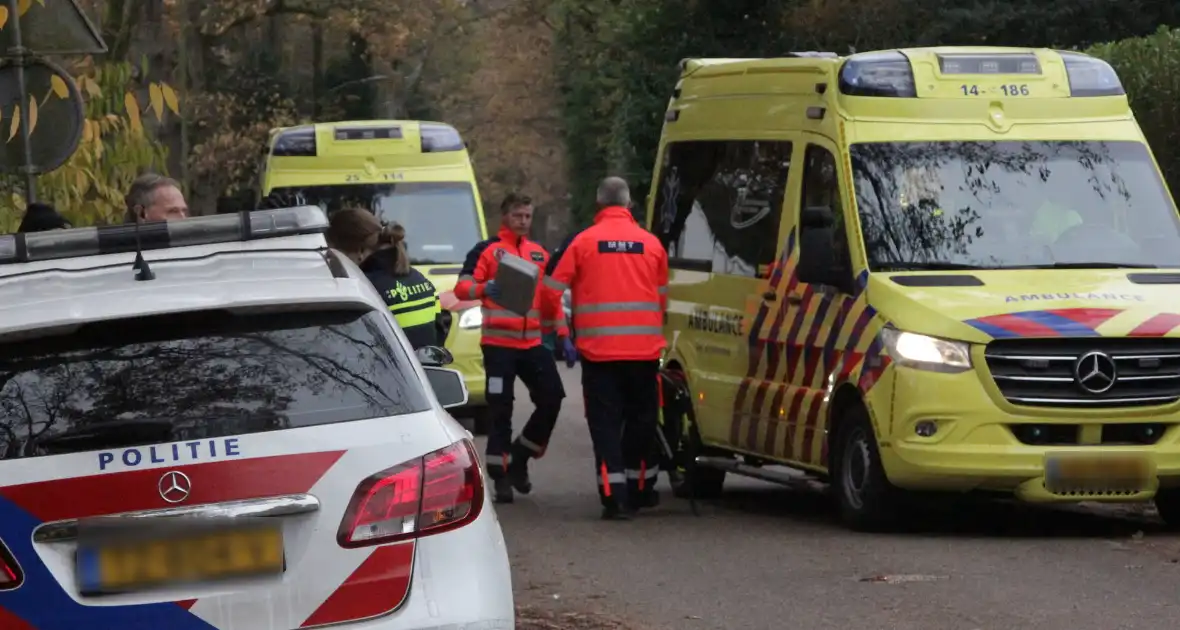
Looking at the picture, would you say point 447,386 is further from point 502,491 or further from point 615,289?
point 502,491

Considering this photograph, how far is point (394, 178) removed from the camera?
2056cm

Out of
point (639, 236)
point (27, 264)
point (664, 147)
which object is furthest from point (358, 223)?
point (664, 147)

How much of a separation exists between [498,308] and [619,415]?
1575 millimetres

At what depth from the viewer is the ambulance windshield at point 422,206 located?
66.1 ft

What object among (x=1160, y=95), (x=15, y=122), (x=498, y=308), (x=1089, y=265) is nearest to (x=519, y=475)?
(x=498, y=308)

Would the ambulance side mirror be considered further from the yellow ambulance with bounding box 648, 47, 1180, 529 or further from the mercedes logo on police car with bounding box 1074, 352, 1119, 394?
the mercedes logo on police car with bounding box 1074, 352, 1119, 394

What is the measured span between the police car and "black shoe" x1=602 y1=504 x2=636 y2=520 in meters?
6.72

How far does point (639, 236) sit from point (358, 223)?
2.52 m

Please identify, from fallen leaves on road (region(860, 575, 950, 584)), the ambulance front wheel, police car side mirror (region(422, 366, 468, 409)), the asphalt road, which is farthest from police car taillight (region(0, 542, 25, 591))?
the ambulance front wheel

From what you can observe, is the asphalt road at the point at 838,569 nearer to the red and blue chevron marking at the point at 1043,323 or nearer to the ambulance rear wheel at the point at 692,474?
the ambulance rear wheel at the point at 692,474

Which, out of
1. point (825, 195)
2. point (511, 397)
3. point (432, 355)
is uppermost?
point (825, 195)

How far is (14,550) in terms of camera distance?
517cm

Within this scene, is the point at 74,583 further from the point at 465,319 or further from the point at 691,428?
the point at 465,319

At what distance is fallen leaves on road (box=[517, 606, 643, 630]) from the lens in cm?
857
